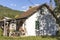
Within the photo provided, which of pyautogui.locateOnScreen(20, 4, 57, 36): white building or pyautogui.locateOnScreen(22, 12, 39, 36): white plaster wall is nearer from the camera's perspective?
pyautogui.locateOnScreen(22, 12, 39, 36): white plaster wall

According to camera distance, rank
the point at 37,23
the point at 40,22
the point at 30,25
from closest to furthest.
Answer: the point at 30,25, the point at 37,23, the point at 40,22

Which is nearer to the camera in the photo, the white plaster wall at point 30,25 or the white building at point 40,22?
the white plaster wall at point 30,25

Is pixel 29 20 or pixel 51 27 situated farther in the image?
pixel 51 27

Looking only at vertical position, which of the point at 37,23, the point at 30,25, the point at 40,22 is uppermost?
the point at 40,22

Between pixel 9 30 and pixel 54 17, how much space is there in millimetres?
8461

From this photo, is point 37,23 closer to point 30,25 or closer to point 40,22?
point 40,22

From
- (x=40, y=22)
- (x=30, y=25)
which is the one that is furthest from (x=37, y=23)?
(x=30, y=25)

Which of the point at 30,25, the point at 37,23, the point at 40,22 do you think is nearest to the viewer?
the point at 30,25

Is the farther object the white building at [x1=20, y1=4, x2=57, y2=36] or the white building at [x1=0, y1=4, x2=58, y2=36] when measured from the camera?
the white building at [x1=20, y1=4, x2=57, y2=36]

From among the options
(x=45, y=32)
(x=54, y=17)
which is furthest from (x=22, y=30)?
(x=54, y=17)

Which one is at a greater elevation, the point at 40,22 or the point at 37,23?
the point at 40,22

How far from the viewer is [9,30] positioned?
3500 cm

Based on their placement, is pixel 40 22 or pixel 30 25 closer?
pixel 30 25

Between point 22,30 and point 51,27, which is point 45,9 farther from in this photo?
point 22,30
